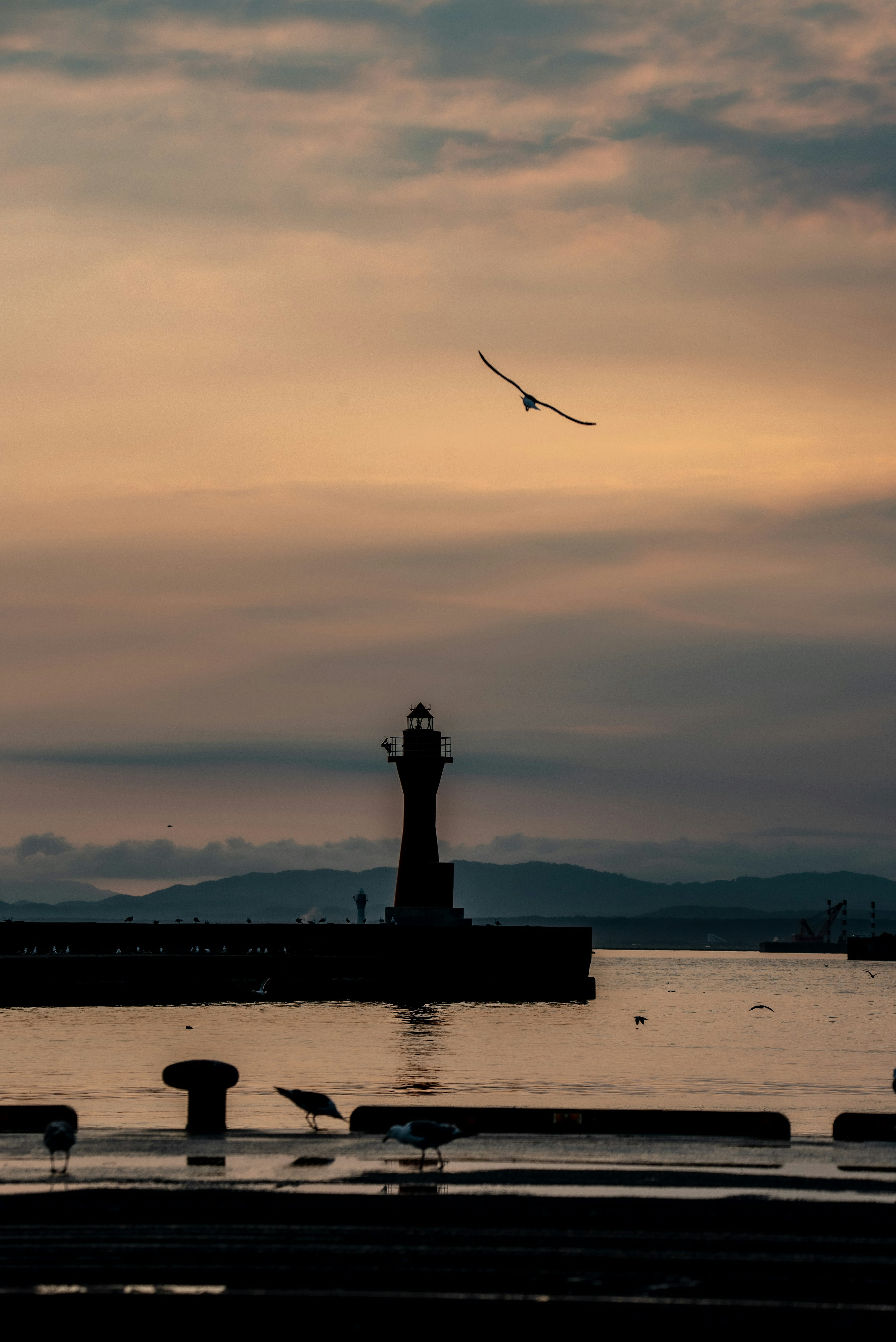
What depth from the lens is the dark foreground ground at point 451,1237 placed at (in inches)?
509

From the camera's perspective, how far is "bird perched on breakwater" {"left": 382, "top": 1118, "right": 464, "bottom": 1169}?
65.4 ft

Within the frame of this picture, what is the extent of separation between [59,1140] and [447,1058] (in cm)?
4885

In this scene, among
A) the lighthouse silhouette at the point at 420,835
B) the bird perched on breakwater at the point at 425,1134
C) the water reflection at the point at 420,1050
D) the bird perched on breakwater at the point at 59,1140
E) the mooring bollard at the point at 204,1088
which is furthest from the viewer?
the lighthouse silhouette at the point at 420,835

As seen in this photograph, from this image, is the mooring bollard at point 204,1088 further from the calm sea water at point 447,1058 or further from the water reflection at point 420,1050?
the water reflection at point 420,1050

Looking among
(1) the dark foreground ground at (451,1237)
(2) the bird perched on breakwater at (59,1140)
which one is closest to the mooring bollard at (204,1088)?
(1) the dark foreground ground at (451,1237)

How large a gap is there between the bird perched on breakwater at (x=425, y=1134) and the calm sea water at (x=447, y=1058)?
9940 millimetres

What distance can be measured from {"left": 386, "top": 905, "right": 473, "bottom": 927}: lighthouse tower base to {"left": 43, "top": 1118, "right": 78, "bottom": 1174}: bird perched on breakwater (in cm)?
9017

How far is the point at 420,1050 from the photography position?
70125 millimetres

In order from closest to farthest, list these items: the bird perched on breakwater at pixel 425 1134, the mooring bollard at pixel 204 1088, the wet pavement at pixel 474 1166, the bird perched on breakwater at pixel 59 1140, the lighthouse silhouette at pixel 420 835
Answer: the wet pavement at pixel 474 1166, the bird perched on breakwater at pixel 59 1140, the bird perched on breakwater at pixel 425 1134, the mooring bollard at pixel 204 1088, the lighthouse silhouette at pixel 420 835

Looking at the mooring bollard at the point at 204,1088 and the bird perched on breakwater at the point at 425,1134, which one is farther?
the mooring bollard at the point at 204,1088

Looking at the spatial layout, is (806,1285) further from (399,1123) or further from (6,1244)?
(399,1123)

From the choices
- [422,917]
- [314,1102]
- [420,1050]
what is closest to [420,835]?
[422,917]

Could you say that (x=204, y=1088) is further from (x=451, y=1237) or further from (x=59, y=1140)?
(x=451, y=1237)

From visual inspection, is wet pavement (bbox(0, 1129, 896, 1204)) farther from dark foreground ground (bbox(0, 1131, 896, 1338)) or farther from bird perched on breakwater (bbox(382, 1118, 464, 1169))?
bird perched on breakwater (bbox(382, 1118, 464, 1169))
